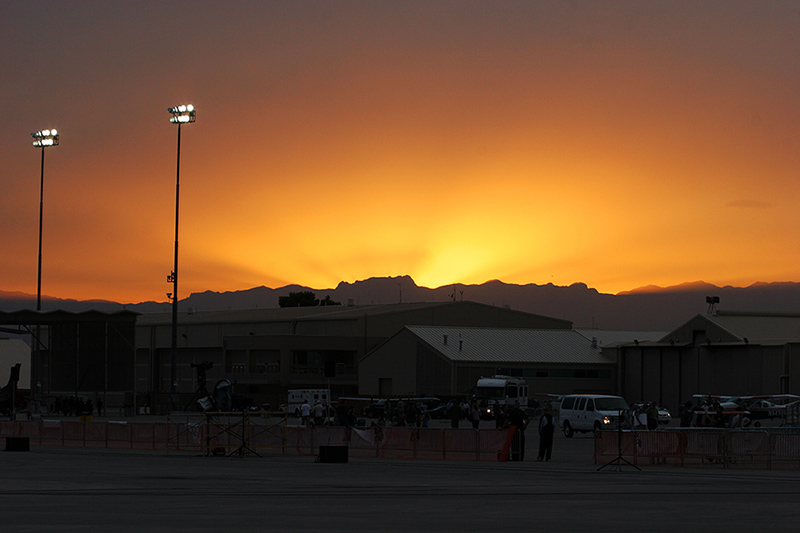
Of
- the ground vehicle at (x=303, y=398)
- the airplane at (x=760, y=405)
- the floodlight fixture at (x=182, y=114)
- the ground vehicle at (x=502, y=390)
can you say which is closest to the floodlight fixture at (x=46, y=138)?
the floodlight fixture at (x=182, y=114)

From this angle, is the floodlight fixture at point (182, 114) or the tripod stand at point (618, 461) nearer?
the tripod stand at point (618, 461)

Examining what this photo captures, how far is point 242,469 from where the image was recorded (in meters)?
26.5

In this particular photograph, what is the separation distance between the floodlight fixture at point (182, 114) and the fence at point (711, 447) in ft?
140

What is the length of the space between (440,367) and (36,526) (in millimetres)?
82103

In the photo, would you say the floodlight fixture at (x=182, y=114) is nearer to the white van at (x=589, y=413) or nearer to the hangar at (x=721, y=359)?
the white van at (x=589, y=413)

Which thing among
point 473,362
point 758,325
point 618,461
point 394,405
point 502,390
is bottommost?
point 394,405

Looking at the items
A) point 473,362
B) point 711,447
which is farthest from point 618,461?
point 473,362

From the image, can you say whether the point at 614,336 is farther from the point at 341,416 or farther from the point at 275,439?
the point at 275,439

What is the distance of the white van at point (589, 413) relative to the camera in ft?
162

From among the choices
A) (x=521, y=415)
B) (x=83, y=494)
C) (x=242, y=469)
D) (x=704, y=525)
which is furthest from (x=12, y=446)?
(x=704, y=525)

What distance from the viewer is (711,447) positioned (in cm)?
2903

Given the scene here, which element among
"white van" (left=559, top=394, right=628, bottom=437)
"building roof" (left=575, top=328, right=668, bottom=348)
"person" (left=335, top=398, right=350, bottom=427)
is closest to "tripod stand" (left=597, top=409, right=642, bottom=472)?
"person" (left=335, top=398, right=350, bottom=427)

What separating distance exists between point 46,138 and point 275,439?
44572 mm

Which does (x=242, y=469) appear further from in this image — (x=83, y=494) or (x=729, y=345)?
(x=729, y=345)
